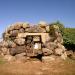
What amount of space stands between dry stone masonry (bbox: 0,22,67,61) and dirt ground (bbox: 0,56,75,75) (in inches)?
42.3

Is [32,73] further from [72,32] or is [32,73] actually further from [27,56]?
[72,32]

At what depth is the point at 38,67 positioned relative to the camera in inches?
583

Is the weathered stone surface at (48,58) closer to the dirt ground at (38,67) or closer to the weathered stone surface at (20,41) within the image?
the dirt ground at (38,67)

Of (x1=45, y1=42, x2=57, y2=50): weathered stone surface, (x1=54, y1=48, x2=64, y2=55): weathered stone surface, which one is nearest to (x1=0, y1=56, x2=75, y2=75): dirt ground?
(x1=54, y1=48, x2=64, y2=55): weathered stone surface

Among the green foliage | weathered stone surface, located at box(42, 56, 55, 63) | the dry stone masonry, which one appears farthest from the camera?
the green foliage

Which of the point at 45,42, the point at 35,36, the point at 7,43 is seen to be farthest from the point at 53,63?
the point at 7,43

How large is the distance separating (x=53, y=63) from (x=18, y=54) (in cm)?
380

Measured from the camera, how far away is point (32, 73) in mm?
12703

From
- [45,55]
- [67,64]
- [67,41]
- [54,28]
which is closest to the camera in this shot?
[67,64]

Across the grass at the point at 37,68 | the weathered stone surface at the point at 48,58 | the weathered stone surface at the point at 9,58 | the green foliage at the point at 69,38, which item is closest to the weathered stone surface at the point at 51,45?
the weathered stone surface at the point at 48,58

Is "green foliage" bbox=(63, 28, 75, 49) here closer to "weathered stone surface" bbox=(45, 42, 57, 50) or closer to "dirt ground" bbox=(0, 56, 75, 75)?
"weathered stone surface" bbox=(45, 42, 57, 50)

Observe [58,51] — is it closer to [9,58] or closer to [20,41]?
[20,41]

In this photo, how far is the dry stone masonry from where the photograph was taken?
17.3 meters

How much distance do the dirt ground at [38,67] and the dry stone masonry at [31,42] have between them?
42.3 inches
